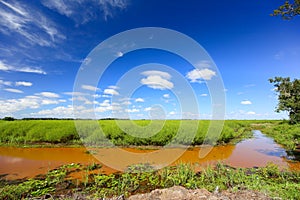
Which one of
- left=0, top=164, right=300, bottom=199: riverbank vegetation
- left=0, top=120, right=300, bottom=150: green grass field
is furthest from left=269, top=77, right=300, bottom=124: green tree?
left=0, top=164, right=300, bottom=199: riverbank vegetation

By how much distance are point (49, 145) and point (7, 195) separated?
665cm

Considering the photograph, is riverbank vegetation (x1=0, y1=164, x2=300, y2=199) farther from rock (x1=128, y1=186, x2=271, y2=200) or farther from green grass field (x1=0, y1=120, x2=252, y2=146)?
green grass field (x1=0, y1=120, x2=252, y2=146)

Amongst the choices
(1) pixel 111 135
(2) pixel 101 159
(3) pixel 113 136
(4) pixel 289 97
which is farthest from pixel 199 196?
(4) pixel 289 97

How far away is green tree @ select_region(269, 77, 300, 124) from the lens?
19.7 m

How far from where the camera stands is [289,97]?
21.1 m

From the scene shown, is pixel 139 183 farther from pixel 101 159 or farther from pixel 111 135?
pixel 111 135

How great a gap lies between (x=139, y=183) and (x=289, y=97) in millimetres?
22833

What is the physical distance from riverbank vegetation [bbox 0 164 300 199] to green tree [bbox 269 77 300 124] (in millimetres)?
18621

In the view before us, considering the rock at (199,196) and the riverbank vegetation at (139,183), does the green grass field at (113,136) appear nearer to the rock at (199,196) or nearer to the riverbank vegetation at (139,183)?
the riverbank vegetation at (139,183)

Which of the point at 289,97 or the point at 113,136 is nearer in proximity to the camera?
the point at 113,136

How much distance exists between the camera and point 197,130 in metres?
10.8

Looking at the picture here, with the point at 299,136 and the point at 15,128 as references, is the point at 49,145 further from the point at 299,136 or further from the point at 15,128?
the point at 299,136

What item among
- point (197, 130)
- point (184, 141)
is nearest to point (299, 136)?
point (197, 130)

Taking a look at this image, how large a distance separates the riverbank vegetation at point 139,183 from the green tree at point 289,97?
61.1 ft
